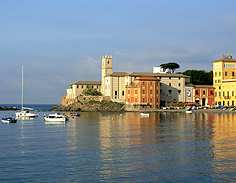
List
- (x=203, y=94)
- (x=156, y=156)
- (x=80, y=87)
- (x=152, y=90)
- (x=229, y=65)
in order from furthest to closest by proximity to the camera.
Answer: (x=80, y=87)
(x=203, y=94)
(x=229, y=65)
(x=152, y=90)
(x=156, y=156)

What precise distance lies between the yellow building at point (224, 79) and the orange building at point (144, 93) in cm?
2476

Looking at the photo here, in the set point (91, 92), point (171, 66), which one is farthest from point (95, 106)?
point (171, 66)

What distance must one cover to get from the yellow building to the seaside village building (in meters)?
3.40

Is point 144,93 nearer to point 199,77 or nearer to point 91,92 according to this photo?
point 91,92

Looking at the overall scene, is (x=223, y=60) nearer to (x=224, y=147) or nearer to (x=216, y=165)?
(x=224, y=147)

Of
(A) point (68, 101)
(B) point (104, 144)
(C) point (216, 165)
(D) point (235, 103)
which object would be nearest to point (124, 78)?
(A) point (68, 101)

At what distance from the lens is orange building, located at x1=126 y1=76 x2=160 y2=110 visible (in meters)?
140

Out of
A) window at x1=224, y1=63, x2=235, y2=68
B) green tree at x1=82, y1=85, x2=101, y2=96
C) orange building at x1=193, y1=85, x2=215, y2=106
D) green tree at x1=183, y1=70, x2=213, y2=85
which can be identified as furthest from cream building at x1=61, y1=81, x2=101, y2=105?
window at x1=224, y1=63, x2=235, y2=68

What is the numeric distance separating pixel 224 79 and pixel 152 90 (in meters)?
29.0

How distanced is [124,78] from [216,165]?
11708 cm

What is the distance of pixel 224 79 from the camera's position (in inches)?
5787

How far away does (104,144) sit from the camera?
1960 inches

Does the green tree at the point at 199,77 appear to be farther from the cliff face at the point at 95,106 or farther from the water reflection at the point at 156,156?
the water reflection at the point at 156,156

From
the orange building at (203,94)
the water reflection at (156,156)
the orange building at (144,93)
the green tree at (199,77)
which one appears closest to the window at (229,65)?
the orange building at (203,94)
